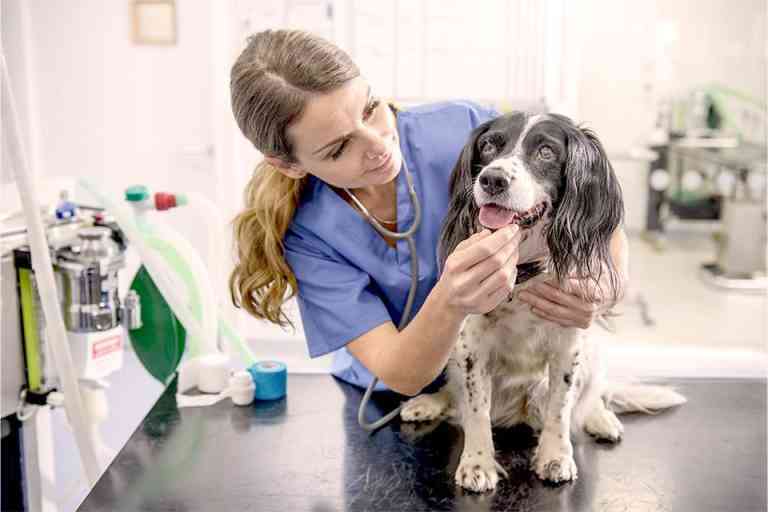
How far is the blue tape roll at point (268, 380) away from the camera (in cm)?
159

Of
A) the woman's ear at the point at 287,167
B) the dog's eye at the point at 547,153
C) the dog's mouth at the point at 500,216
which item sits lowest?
the dog's mouth at the point at 500,216

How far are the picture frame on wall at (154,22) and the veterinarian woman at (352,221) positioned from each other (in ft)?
6.96

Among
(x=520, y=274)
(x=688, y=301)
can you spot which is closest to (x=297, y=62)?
(x=520, y=274)

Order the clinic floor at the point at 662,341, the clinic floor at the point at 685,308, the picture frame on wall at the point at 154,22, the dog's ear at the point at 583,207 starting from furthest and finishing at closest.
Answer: the clinic floor at the point at 685,308 → the picture frame on wall at the point at 154,22 → the clinic floor at the point at 662,341 → the dog's ear at the point at 583,207

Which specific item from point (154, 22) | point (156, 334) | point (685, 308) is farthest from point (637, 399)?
point (685, 308)

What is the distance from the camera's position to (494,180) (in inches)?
45.9

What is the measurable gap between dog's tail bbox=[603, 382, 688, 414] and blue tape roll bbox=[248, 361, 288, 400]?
624mm

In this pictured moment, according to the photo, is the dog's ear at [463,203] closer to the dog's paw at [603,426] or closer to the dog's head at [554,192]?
the dog's head at [554,192]

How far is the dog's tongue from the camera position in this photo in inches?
46.9

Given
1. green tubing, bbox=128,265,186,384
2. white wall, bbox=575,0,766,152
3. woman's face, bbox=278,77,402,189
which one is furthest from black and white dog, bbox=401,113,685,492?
white wall, bbox=575,0,766,152

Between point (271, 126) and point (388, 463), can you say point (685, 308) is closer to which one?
point (388, 463)

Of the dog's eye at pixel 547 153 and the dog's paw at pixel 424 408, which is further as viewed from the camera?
the dog's paw at pixel 424 408

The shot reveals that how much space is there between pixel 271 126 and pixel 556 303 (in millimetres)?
536

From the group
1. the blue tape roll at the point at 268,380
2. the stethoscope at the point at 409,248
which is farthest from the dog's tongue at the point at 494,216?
the blue tape roll at the point at 268,380
